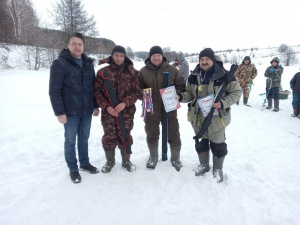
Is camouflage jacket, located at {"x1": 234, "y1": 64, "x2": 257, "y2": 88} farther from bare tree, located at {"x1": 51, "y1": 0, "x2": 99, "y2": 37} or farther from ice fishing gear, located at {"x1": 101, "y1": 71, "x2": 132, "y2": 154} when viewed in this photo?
bare tree, located at {"x1": 51, "y1": 0, "x2": 99, "y2": 37}

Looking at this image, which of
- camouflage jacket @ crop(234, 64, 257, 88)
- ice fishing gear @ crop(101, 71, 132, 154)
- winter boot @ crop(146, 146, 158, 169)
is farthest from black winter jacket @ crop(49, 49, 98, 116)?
camouflage jacket @ crop(234, 64, 257, 88)

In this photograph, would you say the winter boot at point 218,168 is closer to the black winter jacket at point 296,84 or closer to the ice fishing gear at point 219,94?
the ice fishing gear at point 219,94

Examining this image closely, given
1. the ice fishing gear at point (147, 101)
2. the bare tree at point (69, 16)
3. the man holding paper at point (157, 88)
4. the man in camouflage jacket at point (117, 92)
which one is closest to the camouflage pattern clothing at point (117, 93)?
the man in camouflage jacket at point (117, 92)

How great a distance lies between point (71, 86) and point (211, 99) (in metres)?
1.98

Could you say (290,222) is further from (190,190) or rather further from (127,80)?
(127,80)

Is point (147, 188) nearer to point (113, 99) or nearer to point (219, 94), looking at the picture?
point (113, 99)

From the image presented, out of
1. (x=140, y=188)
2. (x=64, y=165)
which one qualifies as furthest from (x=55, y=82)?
(x=140, y=188)

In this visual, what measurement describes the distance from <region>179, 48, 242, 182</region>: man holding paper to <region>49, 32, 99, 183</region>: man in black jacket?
4.85ft

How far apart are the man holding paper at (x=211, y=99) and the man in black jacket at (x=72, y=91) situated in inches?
58.2

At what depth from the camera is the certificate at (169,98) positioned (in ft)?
8.73

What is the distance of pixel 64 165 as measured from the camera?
301 cm

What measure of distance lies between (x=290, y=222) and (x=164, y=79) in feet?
7.77

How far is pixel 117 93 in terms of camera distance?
2654mm

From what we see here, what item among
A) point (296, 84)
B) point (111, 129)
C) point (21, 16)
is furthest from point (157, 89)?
point (21, 16)
